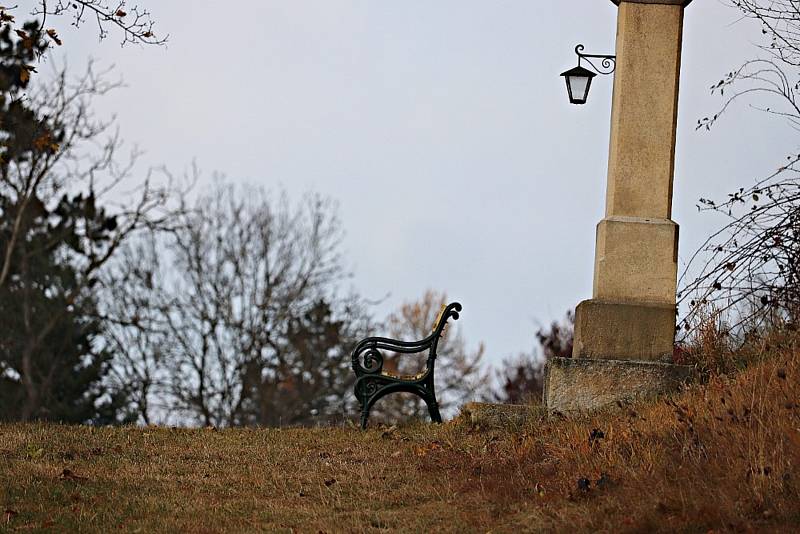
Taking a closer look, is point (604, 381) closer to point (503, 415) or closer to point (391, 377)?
point (503, 415)

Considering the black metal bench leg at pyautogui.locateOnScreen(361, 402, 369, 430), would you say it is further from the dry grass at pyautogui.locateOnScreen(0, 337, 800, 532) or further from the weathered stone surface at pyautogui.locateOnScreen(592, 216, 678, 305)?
the weathered stone surface at pyautogui.locateOnScreen(592, 216, 678, 305)

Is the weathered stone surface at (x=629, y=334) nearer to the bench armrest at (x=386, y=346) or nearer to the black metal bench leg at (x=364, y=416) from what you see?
the bench armrest at (x=386, y=346)

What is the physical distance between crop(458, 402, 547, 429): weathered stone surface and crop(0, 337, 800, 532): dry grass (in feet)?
0.53

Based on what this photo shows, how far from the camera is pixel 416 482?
25.6ft

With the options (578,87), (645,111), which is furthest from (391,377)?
(645,111)

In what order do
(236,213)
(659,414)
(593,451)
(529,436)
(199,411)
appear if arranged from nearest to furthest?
(593,451) → (659,414) → (529,436) → (199,411) → (236,213)

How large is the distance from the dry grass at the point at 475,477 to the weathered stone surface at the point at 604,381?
0.33 meters

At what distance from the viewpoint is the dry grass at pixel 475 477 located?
19.9ft

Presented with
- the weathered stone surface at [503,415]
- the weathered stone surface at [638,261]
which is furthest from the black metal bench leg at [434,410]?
the weathered stone surface at [638,261]

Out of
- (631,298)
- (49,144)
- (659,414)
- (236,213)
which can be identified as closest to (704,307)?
(631,298)

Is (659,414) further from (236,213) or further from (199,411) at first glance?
(236,213)

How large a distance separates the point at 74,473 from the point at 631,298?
476 cm

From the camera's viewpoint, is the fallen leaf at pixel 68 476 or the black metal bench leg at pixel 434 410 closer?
the fallen leaf at pixel 68 476

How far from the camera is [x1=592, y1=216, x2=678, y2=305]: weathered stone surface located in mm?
9773
